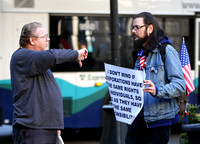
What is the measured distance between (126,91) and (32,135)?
0.90 meters

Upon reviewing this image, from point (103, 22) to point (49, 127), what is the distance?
5.22 m

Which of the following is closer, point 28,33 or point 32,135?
point 32,135

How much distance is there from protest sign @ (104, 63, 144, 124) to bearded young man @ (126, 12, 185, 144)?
82 millimetres

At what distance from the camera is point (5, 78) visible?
758 cm

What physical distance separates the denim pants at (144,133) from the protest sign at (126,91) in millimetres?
119

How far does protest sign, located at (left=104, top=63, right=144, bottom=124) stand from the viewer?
3.21 metres

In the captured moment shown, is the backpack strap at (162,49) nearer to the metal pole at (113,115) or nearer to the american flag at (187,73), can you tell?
the american flag at (187,73)

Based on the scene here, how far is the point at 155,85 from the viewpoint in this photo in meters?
3.18

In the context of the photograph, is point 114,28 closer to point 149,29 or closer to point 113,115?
point 113,115

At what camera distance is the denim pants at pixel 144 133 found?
320 centimetres

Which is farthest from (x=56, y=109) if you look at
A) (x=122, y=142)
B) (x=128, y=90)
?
(x=122, y=142)

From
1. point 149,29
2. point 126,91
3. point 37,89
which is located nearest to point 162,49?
point 149,29

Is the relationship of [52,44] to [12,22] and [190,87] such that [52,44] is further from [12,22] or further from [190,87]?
[190,87]

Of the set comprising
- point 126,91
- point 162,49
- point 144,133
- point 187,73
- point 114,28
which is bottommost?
point 144,133
